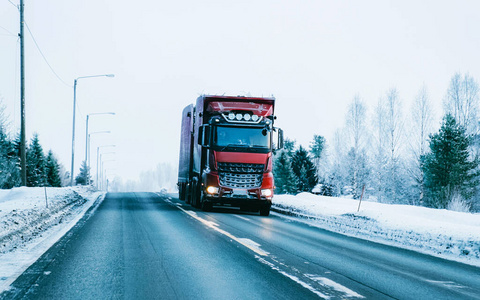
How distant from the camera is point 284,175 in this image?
7794 centimetres

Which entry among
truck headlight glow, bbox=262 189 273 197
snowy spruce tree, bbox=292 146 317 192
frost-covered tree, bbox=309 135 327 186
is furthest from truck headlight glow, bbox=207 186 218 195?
frost-covered tree, bbox=309 135 327 186

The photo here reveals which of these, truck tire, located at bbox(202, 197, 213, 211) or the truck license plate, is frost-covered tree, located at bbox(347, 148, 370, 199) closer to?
truck tire, located at bbox(202, 197, 213, 211)

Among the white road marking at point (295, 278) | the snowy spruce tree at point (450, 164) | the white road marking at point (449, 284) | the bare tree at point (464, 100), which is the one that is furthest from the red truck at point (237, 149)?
the bare tree at point (464, 100)

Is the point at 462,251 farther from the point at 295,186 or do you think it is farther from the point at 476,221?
the point at 295,186

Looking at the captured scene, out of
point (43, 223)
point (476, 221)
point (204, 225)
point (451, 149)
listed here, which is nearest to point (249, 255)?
point (204, 225)

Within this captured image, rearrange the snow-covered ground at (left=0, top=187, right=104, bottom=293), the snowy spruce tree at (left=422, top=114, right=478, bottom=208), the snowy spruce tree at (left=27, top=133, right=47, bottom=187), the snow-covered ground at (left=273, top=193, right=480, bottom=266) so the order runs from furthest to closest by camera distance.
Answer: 1. the snowy spruce tree at (left=27, top=133, right=47, bottom=187)
2. the snowy spruce tree at (left=422, top=114, right=478, bottom=208)
3. the snow-covered ground at (left=273, top=193, right=480, bottom=266)
4. the snow-covered ground at (left=0, top=187, right=104, bottom=293)

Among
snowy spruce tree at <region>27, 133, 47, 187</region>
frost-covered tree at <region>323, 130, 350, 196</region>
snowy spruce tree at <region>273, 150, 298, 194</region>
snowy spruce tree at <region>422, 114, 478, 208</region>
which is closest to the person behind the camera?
snowy spruce tree at <region>422, 114, 478, 208</region>

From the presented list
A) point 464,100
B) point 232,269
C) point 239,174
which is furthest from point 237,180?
point 464,100

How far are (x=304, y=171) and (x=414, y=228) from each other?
57.3 m

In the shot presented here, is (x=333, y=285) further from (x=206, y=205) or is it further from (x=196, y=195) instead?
(x=196, y=195)

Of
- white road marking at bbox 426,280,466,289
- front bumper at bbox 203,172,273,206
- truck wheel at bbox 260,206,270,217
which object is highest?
front bumper at bbox 203,172,273,206

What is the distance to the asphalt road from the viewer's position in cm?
607

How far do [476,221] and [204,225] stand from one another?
8567 millimetres

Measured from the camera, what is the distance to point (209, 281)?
663cm
